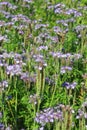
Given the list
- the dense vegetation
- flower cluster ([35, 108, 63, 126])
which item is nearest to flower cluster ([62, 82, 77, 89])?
the dense vegetation

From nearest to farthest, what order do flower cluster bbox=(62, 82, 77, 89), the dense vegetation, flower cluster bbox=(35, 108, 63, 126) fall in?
1. flower cluster bbox=(35, 108, 63, 126)
2. the dense vegetation
3. flower cluster bbox=(62, 82, 77, 89)

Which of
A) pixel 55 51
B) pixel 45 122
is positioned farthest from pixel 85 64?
pixel 45 122

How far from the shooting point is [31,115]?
14.0 ft

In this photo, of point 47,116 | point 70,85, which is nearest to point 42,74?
point 70,85

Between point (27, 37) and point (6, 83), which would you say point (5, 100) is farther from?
point (27, 37)

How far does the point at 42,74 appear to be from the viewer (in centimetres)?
445

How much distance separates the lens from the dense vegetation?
4.04m

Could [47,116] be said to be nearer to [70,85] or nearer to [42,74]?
[42,74]

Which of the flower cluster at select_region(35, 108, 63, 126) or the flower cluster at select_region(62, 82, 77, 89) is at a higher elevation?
the flower cluster at select_region(35, 108, 63, 126)

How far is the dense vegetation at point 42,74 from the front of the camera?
13.3 ft

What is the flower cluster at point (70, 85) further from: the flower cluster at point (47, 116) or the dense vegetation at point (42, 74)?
the flower cluster at point (47, 116)

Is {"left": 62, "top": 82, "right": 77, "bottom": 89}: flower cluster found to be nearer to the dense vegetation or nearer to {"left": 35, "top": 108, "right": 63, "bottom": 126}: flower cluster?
the dense vegetation

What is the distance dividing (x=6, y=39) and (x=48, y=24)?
50.7 inches

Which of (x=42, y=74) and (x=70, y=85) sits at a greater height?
(x=42, y=74)
